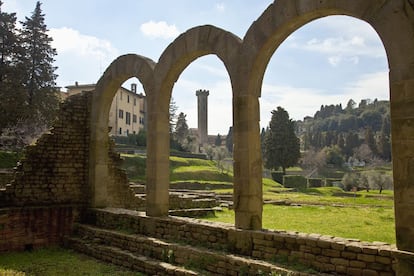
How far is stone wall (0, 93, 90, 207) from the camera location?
10.4 meters

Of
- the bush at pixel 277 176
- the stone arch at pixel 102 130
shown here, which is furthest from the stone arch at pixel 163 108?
the bush at pixel 277 176

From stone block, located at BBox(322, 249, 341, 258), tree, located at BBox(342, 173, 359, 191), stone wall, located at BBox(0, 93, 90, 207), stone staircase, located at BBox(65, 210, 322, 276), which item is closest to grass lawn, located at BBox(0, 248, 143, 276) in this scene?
stone staircase, located at BBox(65, 210, 322, 276)

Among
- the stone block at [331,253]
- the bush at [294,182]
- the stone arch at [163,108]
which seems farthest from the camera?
the bush at [294,182]

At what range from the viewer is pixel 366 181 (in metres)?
41.1

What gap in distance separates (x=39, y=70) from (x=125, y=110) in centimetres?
2771

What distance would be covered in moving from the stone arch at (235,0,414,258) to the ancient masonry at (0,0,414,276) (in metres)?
0.01

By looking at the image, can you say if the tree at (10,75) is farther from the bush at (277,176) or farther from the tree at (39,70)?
the bush at (277,176)

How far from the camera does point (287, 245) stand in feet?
19.8

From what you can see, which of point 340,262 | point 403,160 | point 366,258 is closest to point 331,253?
point 340,262

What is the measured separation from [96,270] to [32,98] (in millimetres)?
26659

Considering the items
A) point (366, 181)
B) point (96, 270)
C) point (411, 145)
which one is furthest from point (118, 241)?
point (366, 181)

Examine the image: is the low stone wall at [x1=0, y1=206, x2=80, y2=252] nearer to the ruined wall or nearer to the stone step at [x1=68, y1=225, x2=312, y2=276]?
the ruined wall

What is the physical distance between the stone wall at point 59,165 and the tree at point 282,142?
3696cm

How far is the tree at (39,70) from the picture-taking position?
30.5m
